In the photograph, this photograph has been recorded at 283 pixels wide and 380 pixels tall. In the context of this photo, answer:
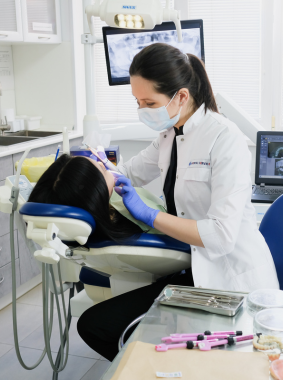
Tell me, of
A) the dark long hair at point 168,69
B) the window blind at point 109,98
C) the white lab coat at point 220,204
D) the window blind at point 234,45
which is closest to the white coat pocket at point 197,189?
the white lab coat at point 220,204

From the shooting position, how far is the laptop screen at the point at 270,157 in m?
2.23

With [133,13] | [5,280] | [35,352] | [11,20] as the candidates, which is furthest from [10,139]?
[133,13]

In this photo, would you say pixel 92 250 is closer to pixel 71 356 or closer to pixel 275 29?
pixel 71 356

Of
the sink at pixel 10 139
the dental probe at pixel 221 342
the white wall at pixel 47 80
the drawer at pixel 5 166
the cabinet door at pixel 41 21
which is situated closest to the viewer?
the dental probe at pixel 221 342

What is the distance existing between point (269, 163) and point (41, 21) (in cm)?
188

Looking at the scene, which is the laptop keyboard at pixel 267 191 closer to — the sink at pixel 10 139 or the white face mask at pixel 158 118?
the white face mask at pixel 158 118

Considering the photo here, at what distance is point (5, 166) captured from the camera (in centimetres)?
244

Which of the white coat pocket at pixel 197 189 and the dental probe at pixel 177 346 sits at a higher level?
the white coat pocket at pixel 197 189

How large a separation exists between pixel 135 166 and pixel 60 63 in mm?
1843

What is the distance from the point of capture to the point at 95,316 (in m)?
1.40

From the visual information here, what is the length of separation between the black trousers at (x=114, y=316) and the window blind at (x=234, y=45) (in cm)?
210

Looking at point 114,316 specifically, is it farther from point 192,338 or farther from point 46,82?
point 46,82

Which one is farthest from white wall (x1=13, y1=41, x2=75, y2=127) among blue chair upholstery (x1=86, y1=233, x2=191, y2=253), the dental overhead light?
blue chair upholstery (x1=86, y1=233, x2=191, y2=253)

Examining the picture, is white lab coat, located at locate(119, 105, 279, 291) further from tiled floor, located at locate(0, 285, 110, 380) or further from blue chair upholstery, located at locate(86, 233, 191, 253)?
tiled floor, located at locate(0, 285, 110, 380)
